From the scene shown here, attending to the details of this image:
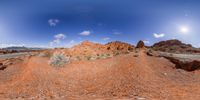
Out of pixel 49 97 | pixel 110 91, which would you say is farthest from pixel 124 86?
pixel 49 97

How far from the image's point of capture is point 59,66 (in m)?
17.5

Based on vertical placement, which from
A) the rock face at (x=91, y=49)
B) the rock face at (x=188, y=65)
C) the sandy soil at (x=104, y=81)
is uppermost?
the rock face at (x=91, y=49)

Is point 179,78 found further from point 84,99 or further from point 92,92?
point 84,99

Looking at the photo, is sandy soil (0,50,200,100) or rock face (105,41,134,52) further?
rock face (105,41,134,52)

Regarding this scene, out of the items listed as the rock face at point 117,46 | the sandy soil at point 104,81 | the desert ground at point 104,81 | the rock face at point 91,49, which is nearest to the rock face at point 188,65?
the desert ground at point 104,81

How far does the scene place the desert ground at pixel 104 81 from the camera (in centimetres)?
1172

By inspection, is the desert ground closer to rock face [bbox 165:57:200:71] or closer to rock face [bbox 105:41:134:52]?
rock face [bbox 165:57:200:71]

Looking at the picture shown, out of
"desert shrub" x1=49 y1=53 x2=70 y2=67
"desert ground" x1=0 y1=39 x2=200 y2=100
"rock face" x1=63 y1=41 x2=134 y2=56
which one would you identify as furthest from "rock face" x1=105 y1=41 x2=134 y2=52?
"desert shrub" x1=49 y1=53 x2=70 y2=67

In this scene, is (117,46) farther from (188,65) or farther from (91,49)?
(188,65)

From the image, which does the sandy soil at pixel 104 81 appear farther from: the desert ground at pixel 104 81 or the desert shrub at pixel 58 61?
the desert shrub at pixel 58 61

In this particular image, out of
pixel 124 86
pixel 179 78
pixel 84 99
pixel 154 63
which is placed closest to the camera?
pixel 84 99

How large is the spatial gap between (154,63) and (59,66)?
252 inches

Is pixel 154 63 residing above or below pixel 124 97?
above

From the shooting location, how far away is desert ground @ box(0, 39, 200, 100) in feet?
38.4
